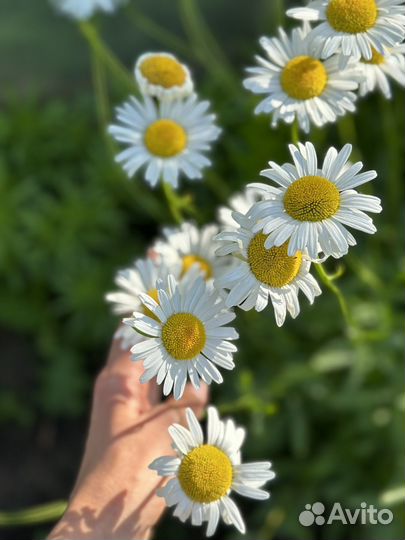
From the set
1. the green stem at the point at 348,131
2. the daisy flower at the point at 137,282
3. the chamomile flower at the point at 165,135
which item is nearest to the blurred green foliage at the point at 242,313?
the green stem at the point at 348,131

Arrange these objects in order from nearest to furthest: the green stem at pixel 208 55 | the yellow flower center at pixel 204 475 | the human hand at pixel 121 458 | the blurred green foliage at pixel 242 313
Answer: the yellow flower center at pixel 204 475 → the human hand at pixel 121 458 → the blurred green foliage at pixel 242 313 → the green stem at pixel 208 55

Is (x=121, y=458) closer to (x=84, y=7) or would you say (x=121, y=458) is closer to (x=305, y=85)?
(x=305, y=85)

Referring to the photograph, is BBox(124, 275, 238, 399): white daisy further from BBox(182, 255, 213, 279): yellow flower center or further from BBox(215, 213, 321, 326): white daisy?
BBox(182, 255, 213, 279): yellow flower center

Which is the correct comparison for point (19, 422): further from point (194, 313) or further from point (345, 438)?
point (194, 313)

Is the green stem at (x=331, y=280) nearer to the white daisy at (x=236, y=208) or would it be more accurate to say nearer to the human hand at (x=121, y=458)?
the white daisy at (x=236, y=208)

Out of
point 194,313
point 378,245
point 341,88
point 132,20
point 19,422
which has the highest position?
point 132,20

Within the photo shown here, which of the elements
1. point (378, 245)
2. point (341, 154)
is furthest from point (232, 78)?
point (341, 154)
